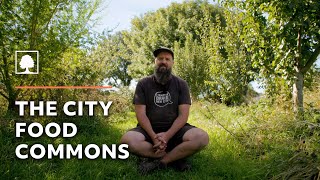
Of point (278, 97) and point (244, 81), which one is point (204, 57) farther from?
point (278, 97)

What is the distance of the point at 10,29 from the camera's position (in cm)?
584

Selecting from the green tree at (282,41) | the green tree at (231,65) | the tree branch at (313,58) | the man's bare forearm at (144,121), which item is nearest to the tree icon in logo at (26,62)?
the man's bare forearm at (144,121)

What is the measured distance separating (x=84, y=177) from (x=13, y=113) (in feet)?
8.67

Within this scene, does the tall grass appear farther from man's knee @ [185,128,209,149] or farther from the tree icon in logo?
the tree icon in logo

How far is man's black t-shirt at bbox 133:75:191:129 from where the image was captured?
4.54m

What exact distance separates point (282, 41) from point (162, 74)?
250 centimetres

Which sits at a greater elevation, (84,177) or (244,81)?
(244,81)

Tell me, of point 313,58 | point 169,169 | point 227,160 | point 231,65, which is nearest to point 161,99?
point 169,169

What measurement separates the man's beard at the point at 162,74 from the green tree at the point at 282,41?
225 centimetres

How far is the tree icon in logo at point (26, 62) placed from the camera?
5.89 metres

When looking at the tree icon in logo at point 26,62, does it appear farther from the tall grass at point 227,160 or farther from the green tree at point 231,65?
the green tree at point 231,65

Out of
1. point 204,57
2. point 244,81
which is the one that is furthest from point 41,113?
point 204,57

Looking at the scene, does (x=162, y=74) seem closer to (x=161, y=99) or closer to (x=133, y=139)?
(x=161, y=99)

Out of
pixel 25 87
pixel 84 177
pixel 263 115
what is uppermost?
pixel 25 87
